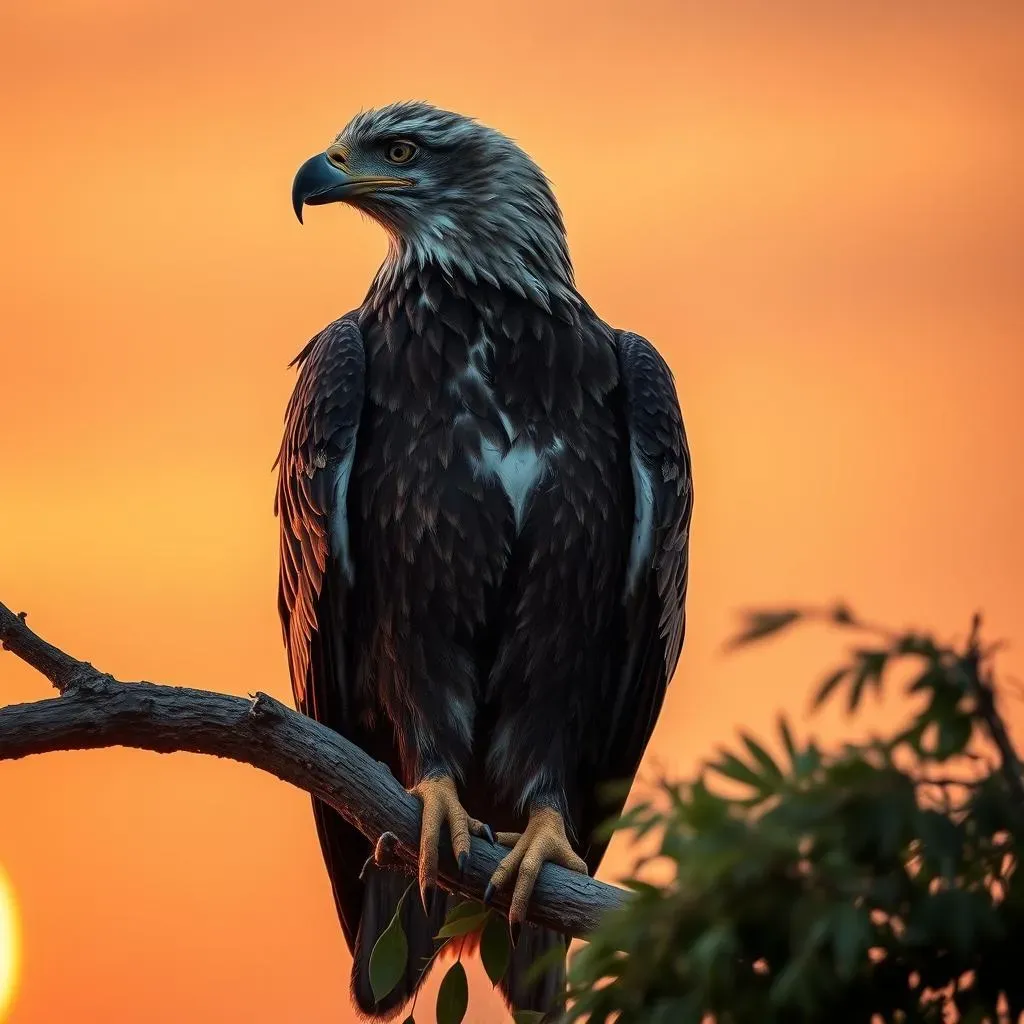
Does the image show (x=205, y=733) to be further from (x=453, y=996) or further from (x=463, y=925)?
(x=453, y=996)

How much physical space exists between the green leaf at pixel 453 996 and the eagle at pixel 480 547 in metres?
0.18

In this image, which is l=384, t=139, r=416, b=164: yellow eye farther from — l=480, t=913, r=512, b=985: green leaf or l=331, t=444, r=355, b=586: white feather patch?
l=480, t=913, r=512, b=985: green leaf

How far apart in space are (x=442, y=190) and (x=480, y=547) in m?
1.31

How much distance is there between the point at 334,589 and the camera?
4.77 metres

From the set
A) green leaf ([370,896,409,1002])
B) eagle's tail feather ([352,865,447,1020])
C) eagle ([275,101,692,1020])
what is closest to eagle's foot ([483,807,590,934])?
eagle ([275,101,692,1020])

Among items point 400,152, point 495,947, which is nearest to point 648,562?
point 495,947

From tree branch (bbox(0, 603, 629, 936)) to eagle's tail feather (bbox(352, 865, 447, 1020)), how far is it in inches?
39.2

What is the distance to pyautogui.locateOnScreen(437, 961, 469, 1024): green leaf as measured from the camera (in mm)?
4348

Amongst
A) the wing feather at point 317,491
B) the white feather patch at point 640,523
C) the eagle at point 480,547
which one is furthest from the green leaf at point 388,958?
the white feather patch at point 640,523

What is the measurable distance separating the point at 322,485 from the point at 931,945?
2.94m

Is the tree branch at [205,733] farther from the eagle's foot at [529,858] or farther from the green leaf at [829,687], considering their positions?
the green leaf at [829,687]

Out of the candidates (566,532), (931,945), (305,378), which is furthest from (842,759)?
(305,378)

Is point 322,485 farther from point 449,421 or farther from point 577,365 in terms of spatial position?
point 577,365

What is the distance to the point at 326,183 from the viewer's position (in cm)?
526
